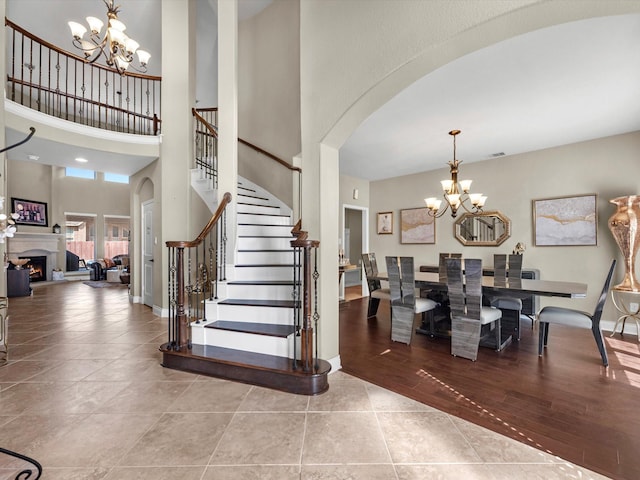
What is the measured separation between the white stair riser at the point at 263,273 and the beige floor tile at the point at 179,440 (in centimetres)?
165

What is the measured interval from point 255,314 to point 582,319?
11.0 ft

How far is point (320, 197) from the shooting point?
259 centimetres

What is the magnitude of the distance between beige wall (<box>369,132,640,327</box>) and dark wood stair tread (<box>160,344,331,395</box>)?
4440 mm

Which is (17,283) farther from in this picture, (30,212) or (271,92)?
(271,92)

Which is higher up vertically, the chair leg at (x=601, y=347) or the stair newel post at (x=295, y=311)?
the stair newel post at (x=295, y=311)

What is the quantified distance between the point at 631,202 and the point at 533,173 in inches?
55.2

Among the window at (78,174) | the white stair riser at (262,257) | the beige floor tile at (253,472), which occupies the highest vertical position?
the window at (78,174)

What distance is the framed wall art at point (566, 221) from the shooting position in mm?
4438

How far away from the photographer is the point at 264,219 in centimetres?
418

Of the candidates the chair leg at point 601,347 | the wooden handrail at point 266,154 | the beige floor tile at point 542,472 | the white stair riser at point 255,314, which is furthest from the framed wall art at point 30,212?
the chair leg at point 601,347

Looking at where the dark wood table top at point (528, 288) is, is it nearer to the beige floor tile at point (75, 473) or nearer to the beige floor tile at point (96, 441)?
the beige floor tile at point (96, 441)

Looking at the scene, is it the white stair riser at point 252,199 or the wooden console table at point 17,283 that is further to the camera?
the wooden console table at point 17,283

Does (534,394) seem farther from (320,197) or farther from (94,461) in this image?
(94,461)

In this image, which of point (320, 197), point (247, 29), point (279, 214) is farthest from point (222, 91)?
point (247, 29)
